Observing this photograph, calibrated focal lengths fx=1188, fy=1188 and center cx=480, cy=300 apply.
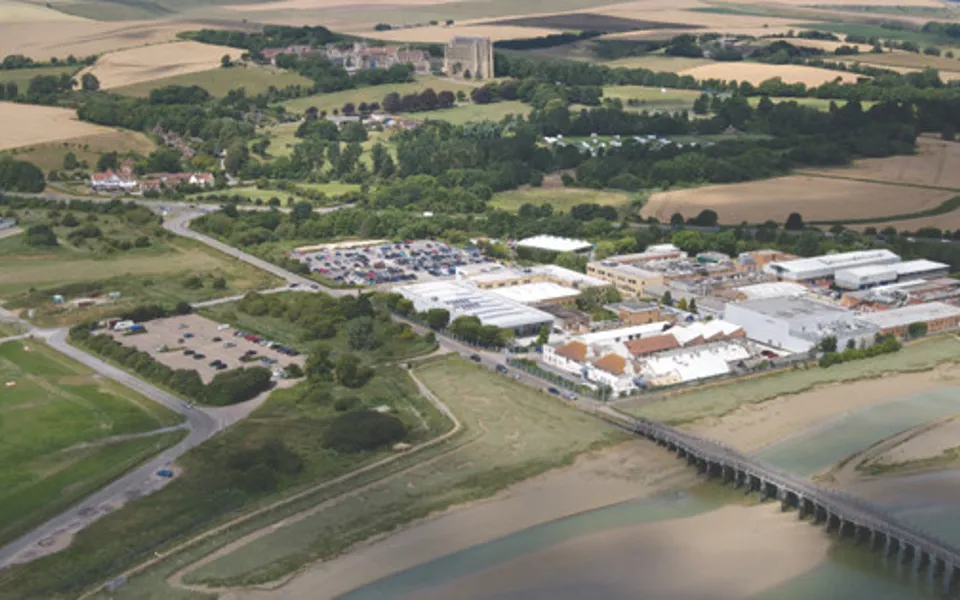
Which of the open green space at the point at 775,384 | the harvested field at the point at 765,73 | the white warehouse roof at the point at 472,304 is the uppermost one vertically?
the harvested field at the point at 765,73

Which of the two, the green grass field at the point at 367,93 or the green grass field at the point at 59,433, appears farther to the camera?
the green grass field at the point at 367,93

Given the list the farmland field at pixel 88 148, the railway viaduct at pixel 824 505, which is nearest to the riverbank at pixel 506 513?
the railway viaduct at pixel 824 505

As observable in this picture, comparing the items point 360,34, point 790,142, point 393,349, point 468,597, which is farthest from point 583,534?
point 360,34

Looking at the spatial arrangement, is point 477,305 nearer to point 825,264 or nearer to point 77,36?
point 825,264

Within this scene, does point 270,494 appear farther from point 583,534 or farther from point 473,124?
point 473,124

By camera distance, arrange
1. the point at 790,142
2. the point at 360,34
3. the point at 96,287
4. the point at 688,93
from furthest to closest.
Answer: the point at 360,34 < the point at 688,93 < the point at 790,142 < the point at 96,287

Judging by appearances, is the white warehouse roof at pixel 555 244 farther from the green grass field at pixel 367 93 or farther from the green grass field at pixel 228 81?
the green grass field at pixel 228 81

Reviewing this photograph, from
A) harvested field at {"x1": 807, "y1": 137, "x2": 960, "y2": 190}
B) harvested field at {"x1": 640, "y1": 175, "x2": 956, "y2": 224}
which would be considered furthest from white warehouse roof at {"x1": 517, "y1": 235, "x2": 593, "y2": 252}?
harvested field at {"x1": 807, "y1": 137, "x2": 960, "y2": 190}

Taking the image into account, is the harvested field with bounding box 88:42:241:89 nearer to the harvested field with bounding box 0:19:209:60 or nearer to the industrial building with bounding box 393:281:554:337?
the harvested field with bounding box 0:19:209:60
